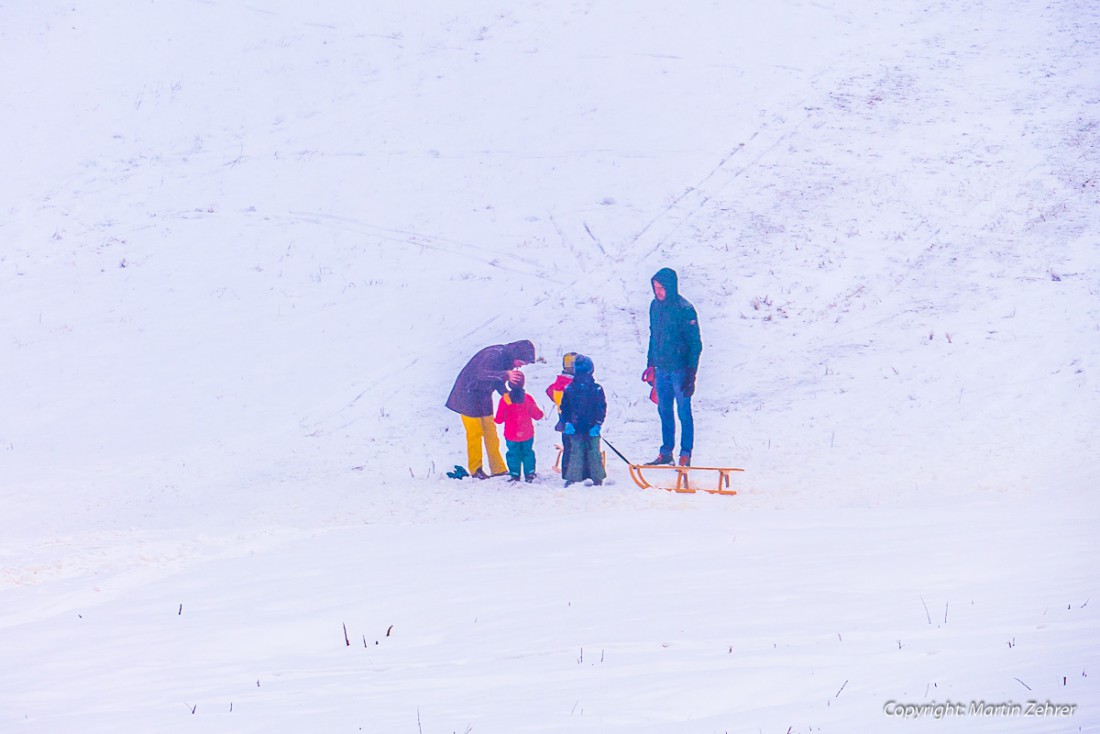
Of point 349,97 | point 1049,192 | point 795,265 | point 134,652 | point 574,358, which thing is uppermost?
point 349,97

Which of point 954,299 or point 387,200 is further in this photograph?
point 387,200

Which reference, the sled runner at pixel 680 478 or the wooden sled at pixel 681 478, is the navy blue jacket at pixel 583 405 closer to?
the sled runner at pixel 680 478

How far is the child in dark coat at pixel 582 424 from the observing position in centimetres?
1135

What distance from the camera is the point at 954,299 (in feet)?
52.7

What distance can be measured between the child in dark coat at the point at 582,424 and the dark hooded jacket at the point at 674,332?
73 centimetres

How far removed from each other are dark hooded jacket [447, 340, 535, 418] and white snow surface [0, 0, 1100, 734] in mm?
1048

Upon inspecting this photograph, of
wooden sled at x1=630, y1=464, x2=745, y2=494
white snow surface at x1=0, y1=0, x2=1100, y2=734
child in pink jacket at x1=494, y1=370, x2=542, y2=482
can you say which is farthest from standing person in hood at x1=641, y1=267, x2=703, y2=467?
child in pink jacket at x1=494, y1=370, x2=542, y2=482

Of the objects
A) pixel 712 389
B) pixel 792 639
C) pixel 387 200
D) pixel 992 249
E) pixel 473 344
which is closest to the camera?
pixel 792 639

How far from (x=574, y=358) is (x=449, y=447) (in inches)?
96.1

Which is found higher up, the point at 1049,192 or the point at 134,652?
the point at 1049,192

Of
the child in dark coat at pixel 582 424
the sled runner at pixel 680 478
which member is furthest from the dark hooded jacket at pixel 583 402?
the sled runner at pixel 680 478

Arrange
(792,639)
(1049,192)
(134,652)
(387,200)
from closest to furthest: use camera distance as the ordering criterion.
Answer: (792,639)
(134,652)
(1049,192)
(387,200)

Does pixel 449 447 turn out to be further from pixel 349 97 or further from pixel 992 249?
pixel 349 97

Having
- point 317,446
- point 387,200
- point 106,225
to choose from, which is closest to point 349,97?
point 387,200
